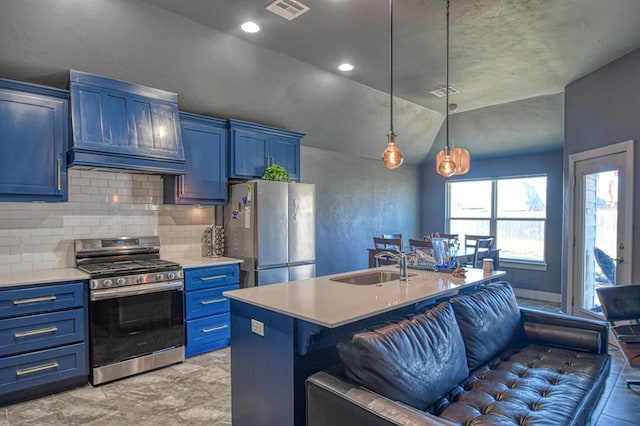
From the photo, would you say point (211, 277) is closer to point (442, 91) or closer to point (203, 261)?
point (203, 261)

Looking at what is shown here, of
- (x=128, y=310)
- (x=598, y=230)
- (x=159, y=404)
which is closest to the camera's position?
(x=159, y=404)

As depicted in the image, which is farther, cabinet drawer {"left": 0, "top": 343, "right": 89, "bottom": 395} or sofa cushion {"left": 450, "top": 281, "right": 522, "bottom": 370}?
cabinet drawer {"left": 0, "top": 343, "right": 89, "bottom": 395}

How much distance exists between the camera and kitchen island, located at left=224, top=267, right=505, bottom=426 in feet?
6.21

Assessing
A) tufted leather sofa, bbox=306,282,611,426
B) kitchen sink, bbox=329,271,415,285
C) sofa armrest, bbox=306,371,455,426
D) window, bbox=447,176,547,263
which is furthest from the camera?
window, bbox=447,176,547,263

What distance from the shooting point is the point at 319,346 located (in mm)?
2047

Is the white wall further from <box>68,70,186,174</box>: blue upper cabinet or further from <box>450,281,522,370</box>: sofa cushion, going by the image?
<box>450,281,522,370</box>: sofa cushion

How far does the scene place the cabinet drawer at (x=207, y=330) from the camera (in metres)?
3.71

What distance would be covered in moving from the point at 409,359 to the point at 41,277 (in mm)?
2911

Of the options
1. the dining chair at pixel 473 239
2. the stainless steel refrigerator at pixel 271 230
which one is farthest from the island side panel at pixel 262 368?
the dining chair at pixel 473 239

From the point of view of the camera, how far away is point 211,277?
3.87 meters

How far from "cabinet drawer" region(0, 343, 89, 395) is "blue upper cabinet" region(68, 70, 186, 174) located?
5.00ft

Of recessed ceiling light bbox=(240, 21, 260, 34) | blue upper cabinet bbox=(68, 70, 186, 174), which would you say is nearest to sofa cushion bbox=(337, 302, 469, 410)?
blue upper cabinet bbox=(68, 70, 186, 174)

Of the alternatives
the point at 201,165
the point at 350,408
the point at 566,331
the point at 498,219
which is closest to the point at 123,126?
the point at 201,165

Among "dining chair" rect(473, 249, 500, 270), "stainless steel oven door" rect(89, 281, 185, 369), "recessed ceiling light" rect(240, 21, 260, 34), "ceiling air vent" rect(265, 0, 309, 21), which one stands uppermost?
"recessed ceiling light" rect(240, 21, 260, 34)
